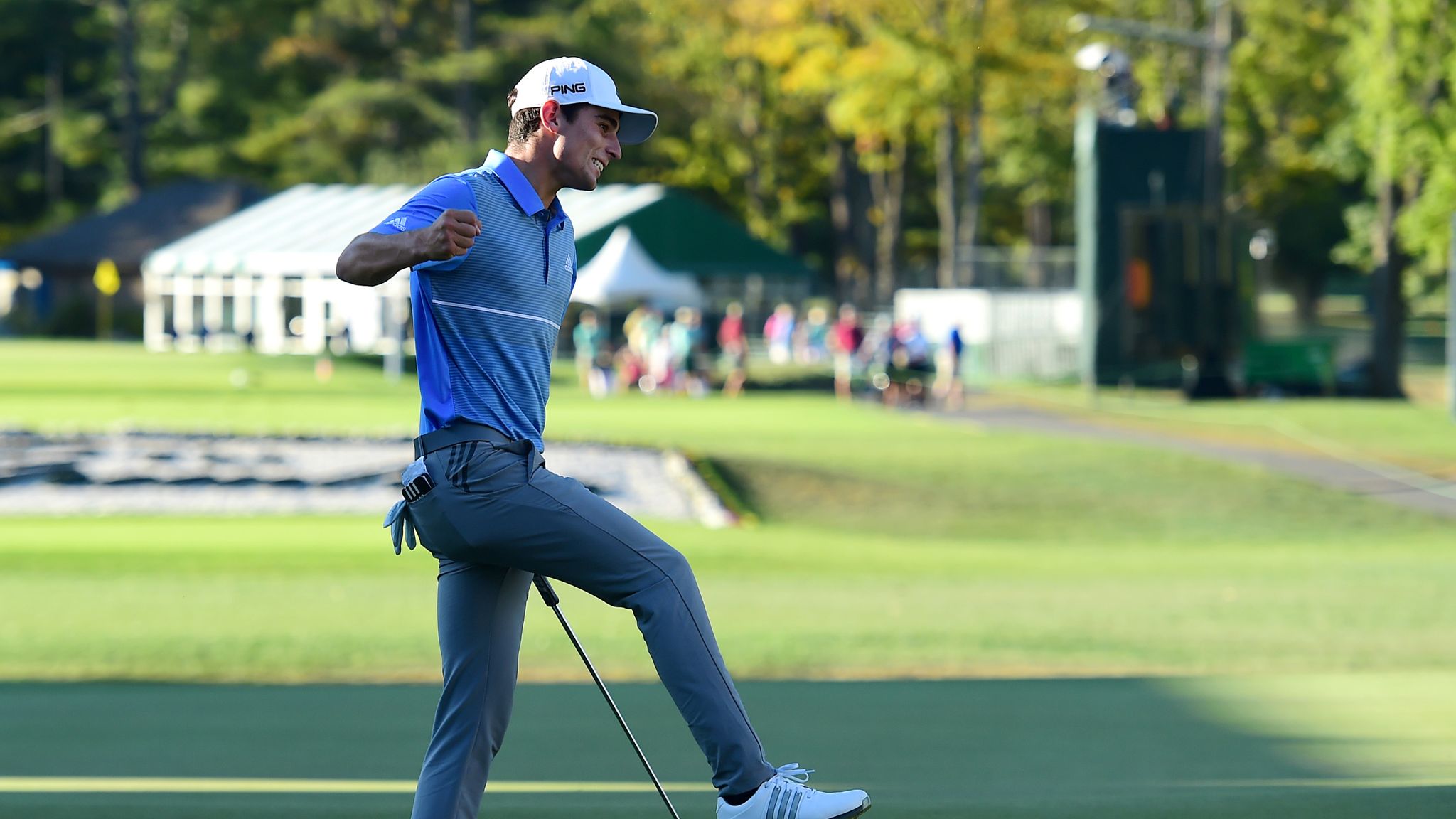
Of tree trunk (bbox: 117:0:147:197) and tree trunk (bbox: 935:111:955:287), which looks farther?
tree trunk (bbox: 117:0:147:197)

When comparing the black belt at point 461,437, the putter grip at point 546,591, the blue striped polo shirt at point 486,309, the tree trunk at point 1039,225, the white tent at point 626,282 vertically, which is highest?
the tree trunk at point 1039,225

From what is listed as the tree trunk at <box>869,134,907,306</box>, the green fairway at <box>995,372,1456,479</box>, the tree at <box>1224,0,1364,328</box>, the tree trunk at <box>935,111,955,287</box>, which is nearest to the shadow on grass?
the green fairway at <box>995,372,1456,479</box>

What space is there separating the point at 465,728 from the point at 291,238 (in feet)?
165

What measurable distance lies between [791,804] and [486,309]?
1.36m

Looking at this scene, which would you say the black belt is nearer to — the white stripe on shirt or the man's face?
the white stripe on shirt

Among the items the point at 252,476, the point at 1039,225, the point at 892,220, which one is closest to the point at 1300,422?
the point at 252,476

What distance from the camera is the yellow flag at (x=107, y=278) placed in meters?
63.2

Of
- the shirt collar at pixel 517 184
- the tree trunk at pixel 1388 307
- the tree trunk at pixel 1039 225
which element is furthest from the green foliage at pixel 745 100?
the shirt collar at pixel 517 184

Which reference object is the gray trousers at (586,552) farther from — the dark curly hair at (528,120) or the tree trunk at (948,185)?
the tree trunk at (948,185)

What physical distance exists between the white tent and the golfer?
34939 mm

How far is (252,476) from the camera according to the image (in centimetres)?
2061

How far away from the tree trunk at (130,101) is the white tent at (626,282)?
124 ft

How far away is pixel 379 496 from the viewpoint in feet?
66.2

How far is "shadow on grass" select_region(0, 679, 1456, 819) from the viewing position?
5.71 meters
